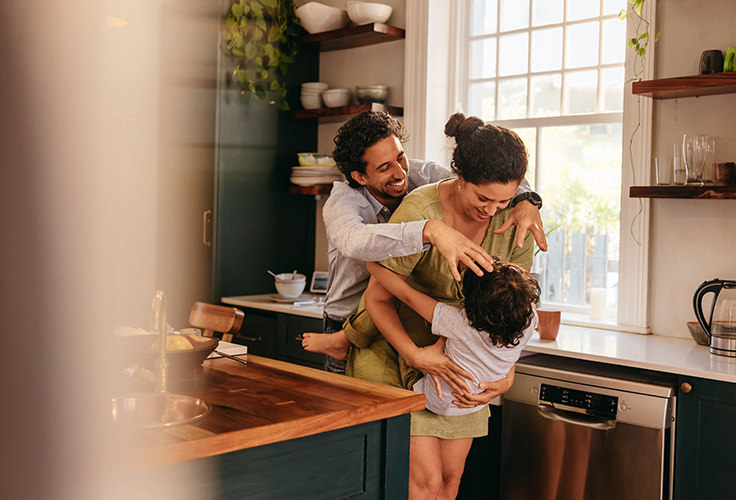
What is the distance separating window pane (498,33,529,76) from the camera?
140 inches

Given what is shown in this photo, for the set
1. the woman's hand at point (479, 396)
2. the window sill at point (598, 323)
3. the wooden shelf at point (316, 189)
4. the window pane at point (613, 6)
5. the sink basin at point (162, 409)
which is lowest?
the woman's hand at point (479, 396)

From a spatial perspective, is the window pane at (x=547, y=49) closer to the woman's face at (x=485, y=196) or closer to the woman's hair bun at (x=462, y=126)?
the woman's hair bun at (x=462, y=126)

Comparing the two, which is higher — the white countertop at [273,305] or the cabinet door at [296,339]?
the white countertop at [273,305]

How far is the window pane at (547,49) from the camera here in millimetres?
3428

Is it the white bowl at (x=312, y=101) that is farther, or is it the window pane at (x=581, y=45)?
the white bowl at (x=312, y=101)

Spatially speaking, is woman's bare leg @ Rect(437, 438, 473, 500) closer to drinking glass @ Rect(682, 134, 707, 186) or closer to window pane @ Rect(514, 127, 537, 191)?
drinking glass @ Rect(682, 134, 707, 186)

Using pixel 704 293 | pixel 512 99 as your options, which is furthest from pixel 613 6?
pixel 704 293

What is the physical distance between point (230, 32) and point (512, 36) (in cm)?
154

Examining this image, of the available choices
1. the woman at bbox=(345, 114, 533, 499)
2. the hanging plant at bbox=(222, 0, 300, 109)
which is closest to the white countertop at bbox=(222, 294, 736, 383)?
the woman at bbox=(345, 114, 533, 499)

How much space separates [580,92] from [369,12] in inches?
48.9

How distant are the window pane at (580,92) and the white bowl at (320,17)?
1.37 m

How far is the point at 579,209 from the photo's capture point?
332 centimetres

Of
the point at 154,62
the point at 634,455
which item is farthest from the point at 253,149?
the point at 154,62

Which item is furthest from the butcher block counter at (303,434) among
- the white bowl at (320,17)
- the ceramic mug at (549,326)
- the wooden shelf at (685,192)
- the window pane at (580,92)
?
the white bowl at (320,17)
